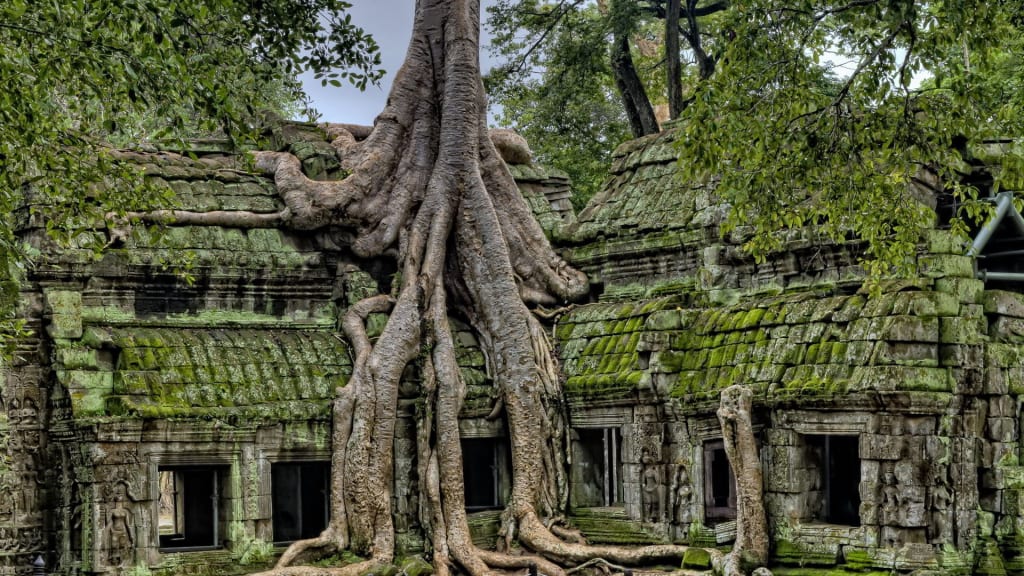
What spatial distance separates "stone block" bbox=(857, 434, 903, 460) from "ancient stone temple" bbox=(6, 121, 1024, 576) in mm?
21

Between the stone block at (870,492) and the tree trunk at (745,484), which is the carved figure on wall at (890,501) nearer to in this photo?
the stone block at (870,492)

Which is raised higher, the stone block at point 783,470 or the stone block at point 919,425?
the stone block at point 919,425

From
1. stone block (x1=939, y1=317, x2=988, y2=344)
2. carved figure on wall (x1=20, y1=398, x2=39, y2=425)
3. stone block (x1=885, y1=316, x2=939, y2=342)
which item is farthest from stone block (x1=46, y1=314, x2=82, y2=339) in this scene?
stone block (x1=939, y1=317, x2=988, y2=344)

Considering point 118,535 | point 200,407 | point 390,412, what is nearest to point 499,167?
point 390,412

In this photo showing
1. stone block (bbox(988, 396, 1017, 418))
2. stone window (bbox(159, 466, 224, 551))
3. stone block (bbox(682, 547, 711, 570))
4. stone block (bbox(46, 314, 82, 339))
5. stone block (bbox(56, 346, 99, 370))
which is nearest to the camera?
stone block (bbox(988, 396, 1017, 418))

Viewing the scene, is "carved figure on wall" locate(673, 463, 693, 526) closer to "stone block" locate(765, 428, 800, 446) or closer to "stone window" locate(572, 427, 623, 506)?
"stone window" locate(572, 427, 623, 506)

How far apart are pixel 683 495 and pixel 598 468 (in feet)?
6.15

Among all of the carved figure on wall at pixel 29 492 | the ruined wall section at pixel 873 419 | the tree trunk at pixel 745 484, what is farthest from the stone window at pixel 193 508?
the tree trunk at pixel 745 484

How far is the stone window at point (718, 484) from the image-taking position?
17.1 m

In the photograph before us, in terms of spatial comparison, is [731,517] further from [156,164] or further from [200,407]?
[156,164]

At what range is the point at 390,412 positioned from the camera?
17594 mm

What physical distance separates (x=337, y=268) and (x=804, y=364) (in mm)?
5878

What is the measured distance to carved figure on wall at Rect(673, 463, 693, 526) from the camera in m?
17.2

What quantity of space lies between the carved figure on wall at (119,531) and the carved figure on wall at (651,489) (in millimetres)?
5425
